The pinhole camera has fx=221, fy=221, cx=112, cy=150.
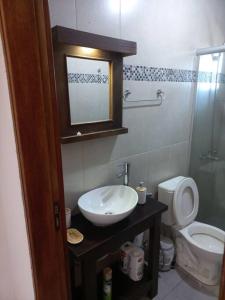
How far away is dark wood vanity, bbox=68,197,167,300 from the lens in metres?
1.23

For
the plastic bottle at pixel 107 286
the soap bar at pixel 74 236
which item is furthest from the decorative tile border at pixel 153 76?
the plastic bottle at pixel 107 286

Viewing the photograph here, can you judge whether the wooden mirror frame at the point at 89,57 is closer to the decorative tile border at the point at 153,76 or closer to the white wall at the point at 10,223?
the decorative tile border at the point at 153,76

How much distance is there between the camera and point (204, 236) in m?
2.03

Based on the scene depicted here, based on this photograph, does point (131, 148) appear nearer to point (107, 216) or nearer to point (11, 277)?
point (107, 216)

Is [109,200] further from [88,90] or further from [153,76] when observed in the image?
[153,76]

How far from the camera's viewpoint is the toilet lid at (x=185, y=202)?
6.22 feet

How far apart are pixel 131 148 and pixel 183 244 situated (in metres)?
1.00

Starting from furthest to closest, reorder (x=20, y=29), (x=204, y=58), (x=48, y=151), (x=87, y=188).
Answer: (x=204, y=58), (x=87, y=188), (x=48, y=151), (x=20, y=29)

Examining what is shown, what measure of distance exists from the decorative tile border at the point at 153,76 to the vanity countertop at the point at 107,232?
901 millimetres

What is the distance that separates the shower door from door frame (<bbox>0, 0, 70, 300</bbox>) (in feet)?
5.94

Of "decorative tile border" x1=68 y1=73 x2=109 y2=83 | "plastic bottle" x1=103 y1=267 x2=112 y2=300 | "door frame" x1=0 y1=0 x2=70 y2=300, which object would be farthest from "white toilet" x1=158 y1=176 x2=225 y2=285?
"door frame" x1=0 y1=0 x2=70 y2=300

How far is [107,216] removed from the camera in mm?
1224

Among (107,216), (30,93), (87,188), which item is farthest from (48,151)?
(87,188)

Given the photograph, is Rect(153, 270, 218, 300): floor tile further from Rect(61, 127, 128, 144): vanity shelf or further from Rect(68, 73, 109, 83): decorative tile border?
Rect(68, 73, 109, 83): decorative tile border
